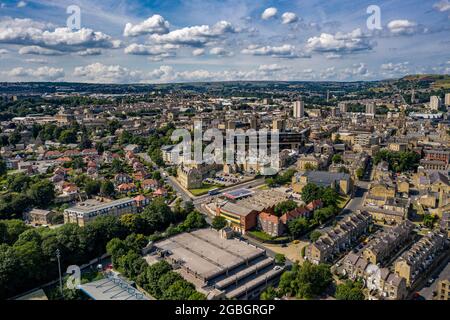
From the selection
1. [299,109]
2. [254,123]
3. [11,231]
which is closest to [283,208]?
[11,231]

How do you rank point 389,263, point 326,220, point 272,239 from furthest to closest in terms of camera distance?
point 326,220
point 272,239
point 389,263

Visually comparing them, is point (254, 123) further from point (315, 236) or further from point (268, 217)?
point (315, 236)

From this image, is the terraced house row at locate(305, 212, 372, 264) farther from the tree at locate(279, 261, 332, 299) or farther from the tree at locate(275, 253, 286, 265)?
the tree at locate(279, 261, 332, 299)

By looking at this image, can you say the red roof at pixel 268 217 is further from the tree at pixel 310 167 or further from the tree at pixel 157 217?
the tree at pixel 310 167

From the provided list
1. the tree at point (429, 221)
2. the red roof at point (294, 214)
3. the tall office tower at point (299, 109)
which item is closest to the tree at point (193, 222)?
the red roof at point (294, 214)
